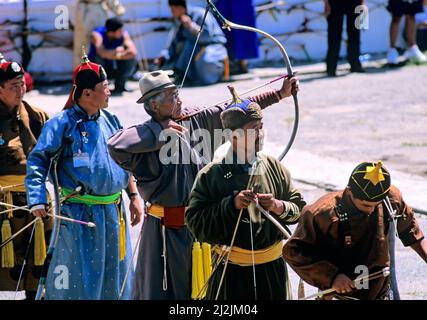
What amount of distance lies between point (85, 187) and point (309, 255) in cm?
194

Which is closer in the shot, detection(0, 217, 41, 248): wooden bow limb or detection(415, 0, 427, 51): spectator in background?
detection(0, 217, 41, 248): wooden bow limb

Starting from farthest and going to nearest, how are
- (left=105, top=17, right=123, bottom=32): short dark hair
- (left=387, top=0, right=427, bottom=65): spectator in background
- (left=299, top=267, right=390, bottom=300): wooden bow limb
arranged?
1. (left=387, top=0, right=427, bottom=65): spectator in background
2. (left=105, top=17, right=123, bottom=32): short dark hair
3. (left=299, top=267, right=390, bottom=300): wooden bow limb

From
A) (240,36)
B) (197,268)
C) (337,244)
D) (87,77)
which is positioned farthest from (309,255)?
(240,36)

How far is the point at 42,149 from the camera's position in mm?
6938

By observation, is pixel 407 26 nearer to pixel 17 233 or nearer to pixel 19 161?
pixel 19 161

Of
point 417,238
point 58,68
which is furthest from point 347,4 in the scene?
point 417,238

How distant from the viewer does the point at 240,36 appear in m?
17.1

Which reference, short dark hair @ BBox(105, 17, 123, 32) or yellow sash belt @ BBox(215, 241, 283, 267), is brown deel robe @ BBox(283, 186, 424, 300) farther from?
short dark hair @ BBox(105, 17, 123, 32)

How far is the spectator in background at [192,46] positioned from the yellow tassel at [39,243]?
28.2 feet

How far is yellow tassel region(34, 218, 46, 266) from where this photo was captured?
783 cm

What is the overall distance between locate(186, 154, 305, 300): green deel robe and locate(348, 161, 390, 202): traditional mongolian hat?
638 mm

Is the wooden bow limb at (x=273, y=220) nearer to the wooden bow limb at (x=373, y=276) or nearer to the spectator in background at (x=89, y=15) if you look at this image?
the wooden bow limb at (x=373, y=276)

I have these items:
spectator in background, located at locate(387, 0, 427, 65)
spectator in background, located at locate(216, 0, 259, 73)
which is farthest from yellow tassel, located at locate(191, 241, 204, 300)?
spectator in background, located at locate(387, 0, 427, 65)
